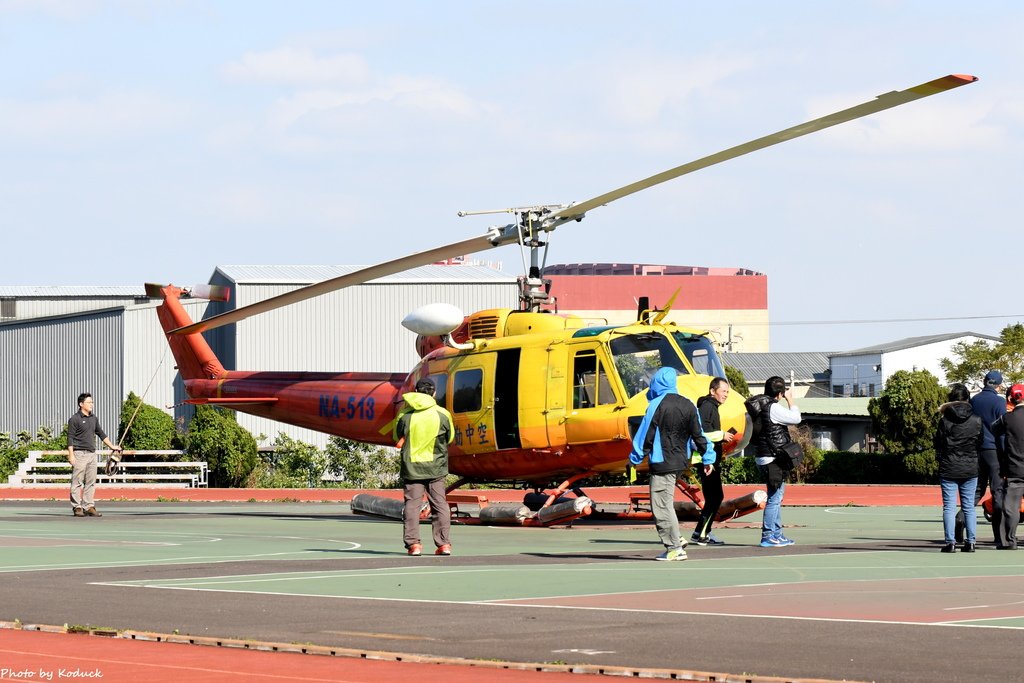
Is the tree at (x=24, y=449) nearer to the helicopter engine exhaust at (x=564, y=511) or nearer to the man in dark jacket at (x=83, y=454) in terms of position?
the man in dark jacket at (x=83, y=454)

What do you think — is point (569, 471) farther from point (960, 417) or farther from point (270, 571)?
point (270, 571)

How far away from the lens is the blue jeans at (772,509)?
1535 cm

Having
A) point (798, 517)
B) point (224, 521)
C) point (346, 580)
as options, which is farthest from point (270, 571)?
point (798, 517)

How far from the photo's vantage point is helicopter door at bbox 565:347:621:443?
61.7 feet

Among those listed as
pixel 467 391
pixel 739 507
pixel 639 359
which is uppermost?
pixel 639 359

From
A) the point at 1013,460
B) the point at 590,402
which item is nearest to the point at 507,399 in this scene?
the point at 590,402

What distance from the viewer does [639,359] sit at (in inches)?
742

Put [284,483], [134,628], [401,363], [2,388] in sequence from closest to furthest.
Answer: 1. [134,628]
2. [284,483]
3. [401,363]
4. [2,388]

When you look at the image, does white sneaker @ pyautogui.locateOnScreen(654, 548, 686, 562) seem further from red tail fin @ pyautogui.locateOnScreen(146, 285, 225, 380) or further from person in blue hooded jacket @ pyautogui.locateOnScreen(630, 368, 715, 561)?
red tail fin @ pyautogui.locateOnScreen(146, 285, 225, 380)

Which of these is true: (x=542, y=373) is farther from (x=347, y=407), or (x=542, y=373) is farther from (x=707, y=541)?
(x=347, y=407)

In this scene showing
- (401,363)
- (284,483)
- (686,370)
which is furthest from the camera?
(401,363)

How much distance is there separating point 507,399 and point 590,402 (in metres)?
1.35

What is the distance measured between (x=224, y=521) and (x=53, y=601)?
1206 centimetres

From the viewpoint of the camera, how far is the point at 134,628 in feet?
29.1
